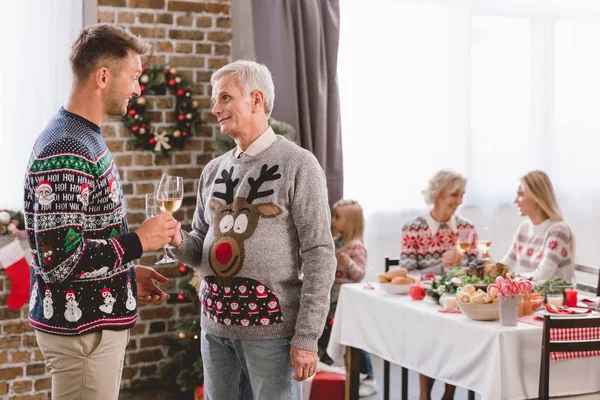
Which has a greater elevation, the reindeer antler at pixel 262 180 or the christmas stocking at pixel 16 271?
the reindeer antler at pixel 262 180

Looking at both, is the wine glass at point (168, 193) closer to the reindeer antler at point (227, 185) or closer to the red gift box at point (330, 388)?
the reindeer antler at point (227, 185)

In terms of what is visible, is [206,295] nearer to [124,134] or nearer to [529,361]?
[529,361]

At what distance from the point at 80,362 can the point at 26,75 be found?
265cm

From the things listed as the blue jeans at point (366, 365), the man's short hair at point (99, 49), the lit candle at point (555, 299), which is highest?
the man's short hair at point (99, 49)

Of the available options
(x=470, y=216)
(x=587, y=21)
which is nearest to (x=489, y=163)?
(x=470, y=216)

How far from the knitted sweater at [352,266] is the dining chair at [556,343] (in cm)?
166

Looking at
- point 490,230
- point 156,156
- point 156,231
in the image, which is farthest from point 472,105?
point 156,231

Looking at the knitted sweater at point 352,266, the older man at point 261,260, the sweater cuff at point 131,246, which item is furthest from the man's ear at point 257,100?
the knitted sweater at point 352,266

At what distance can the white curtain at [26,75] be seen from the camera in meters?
4.34

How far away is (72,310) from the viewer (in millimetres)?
2109

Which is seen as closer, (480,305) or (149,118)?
(480,305)

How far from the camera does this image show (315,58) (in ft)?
16.3

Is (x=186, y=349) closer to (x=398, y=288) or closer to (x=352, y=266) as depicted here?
(x=352, y=266)

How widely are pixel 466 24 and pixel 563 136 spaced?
1.26 metres
